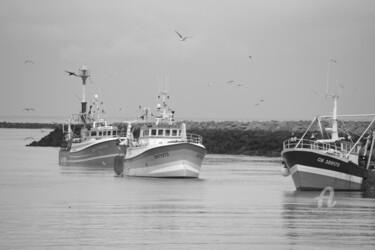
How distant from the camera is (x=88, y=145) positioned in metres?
72.6

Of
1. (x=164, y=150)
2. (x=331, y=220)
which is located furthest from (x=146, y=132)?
(x=331, y=220)

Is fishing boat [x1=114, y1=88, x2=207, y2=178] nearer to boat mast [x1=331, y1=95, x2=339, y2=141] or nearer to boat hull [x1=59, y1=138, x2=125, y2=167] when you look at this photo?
boat mast [x1=331, y1=95, x2=339, y2=141]

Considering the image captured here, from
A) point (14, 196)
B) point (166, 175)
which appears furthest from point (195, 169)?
point (14, 196)

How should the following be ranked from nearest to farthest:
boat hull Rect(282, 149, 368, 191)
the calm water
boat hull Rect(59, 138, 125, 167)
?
the calm water < boat hull Rect(282, 149, 368, 191) < boat hull Rect(59, 138, 125, 167)

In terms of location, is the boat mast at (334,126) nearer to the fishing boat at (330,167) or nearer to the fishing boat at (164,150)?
the fishing boat at (330,167)

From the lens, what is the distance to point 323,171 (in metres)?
41.0

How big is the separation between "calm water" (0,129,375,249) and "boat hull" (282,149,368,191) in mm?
618

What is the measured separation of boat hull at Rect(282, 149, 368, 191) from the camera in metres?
40.8

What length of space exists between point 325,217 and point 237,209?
4.40m

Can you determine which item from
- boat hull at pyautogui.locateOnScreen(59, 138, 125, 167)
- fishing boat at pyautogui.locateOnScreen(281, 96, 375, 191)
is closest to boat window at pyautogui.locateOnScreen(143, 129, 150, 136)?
fishing boat at pyautogui.locateOnScreen(281, 96, 375, 191)

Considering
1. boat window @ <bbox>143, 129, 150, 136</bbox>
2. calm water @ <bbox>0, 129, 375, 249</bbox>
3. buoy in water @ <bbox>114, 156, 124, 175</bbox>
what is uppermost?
boat window @ <bbox>143, 129, 150, 136</bbox>

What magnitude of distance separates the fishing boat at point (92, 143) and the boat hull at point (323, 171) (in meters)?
27.6

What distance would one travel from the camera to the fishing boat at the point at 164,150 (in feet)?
166

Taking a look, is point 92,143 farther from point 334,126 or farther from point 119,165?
point 334,126
